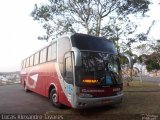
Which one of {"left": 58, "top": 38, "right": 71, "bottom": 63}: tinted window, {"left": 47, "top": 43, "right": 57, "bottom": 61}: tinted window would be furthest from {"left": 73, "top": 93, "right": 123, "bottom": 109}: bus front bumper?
{"left": 47, "top": 43, "right": 57, "bottom": 61}: tinted window

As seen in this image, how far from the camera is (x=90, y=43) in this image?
10.3 metres

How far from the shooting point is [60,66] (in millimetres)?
10672

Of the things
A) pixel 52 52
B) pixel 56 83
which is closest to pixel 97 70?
pixel 56 83

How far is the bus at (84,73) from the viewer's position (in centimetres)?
941

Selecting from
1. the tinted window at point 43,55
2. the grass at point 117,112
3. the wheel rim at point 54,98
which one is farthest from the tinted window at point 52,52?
the grass at point 117,112

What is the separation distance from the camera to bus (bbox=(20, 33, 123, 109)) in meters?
9.41

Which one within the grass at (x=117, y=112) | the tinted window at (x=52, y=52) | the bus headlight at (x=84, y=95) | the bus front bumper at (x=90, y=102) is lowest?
the grass at (x=117, y=112)

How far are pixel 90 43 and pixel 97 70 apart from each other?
1201 mm

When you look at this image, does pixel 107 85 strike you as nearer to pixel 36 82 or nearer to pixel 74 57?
pixel 74 57

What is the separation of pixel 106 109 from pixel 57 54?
3.13 m

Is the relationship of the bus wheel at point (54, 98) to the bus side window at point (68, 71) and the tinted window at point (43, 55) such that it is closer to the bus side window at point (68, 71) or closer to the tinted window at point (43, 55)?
the bus side window at point (68, 71)

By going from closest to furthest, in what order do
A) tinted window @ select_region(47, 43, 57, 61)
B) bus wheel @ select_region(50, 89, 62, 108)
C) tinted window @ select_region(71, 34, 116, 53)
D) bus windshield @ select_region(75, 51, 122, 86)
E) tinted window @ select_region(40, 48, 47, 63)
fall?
bus windshield @ select_region(75, 51, 122, 86)
tinted window @ select_region(71, 34, 116, 53)
bus wheel @ select_region(50, 89, 62, 108)
tinted window @ select_region(47, 43, 57, 61)
tinted window @ select_region(40, 48, 47, 63)

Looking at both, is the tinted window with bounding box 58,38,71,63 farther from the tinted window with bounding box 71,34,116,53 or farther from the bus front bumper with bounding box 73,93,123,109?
the bus front bumper with bounding box 73,93,123,109

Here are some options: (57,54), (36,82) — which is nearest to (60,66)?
(57,54)
